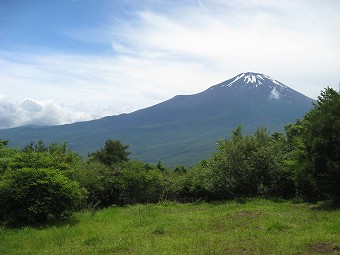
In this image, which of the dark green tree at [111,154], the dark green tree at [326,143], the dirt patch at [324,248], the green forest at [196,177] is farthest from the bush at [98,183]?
the dark green tree at [111,154]

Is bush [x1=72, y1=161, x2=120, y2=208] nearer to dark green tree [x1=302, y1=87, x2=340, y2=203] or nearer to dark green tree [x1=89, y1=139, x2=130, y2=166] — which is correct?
dark green tree [x1=302, y1=87, x2=340, y2=203]

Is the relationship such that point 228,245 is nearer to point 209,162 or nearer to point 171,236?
point 171,236

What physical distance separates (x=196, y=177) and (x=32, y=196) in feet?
53.0

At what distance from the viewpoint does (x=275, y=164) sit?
90.8 ft

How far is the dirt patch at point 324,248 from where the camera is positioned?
10.7 metres

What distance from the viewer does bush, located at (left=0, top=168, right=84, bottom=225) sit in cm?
1725

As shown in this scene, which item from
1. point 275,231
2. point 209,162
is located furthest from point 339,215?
point 209,162

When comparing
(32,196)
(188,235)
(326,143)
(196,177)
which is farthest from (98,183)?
(326,143)

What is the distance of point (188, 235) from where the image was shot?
1402cm

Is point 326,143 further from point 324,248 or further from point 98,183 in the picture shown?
point 98,183

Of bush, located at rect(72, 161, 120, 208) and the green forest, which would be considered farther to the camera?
bush, located at rect(72, 161, 120, 208)

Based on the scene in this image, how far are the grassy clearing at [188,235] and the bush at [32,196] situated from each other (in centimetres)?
93

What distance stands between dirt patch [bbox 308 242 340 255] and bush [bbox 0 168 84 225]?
11.2 meters

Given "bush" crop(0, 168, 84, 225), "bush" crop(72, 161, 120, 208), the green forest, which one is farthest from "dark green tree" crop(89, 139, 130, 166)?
"bush" crop(0, 168, 84, 225)
